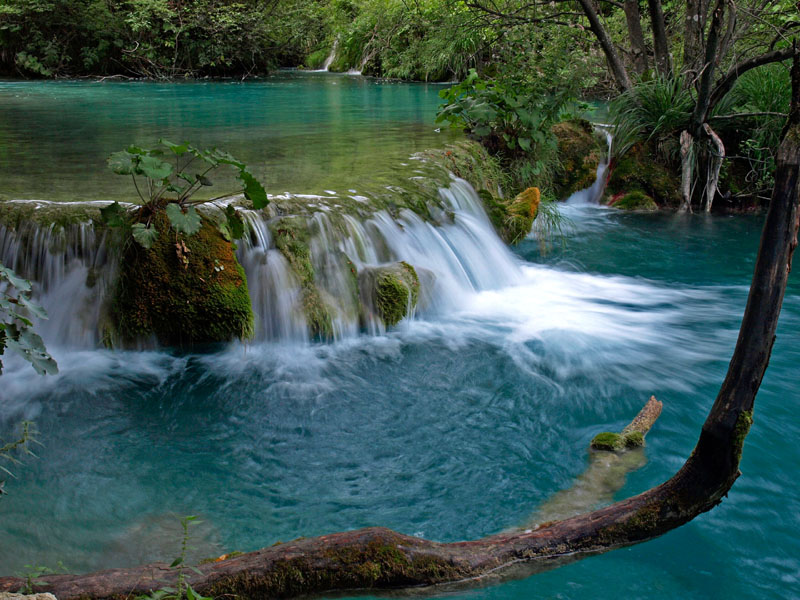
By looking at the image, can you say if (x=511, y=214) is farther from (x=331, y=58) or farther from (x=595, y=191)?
(x=331, y=58)

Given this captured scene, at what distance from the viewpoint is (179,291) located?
521 cm

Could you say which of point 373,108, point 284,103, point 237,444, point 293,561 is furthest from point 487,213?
point 284,103

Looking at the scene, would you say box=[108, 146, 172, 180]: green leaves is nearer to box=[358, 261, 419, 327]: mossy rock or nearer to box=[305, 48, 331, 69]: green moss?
box=[358, 261, 419, 327]: mossy rock

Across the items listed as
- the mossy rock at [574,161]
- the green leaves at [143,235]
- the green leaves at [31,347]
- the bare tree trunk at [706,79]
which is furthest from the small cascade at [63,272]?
the mossy rock at [574,161]

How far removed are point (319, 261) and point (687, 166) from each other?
639cm

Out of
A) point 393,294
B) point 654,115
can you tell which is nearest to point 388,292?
point 393,294

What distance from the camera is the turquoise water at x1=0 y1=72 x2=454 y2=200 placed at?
6797 millimetres

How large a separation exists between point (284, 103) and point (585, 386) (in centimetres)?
1247

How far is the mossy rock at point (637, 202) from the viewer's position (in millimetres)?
10234

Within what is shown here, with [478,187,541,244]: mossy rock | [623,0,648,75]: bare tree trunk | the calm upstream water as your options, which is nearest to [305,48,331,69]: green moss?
[623,0,648,75]: bare tree trunk

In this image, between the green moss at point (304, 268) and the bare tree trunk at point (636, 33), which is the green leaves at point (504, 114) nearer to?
the bare tree trunk at point (636, 33)

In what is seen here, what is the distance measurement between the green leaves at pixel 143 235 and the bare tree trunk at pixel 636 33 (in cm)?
970

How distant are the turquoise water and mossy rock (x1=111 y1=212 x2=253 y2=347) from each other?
1073 mm

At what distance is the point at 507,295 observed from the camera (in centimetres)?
707
